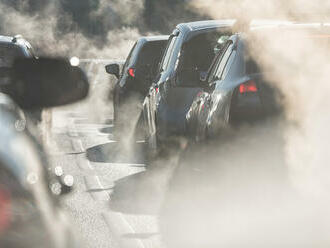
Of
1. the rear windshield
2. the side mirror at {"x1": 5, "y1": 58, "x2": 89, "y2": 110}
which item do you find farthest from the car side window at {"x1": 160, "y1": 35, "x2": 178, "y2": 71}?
the side mirror at {"x1": 5, "y1": 58, "x2": 89, "y2": 110}

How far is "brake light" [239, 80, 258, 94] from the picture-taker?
790cm

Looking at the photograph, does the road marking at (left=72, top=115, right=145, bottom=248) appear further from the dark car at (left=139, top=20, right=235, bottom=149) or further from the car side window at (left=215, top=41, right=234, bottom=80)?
the dark car at (left=139, top=20, right=235, bottom=149)

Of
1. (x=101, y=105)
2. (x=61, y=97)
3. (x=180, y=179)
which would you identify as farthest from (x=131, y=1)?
(x=61, y=97)

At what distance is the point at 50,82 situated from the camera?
4453 millimetres

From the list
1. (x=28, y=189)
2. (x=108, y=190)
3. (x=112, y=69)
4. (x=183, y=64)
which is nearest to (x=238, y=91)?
(x=108, y=190)

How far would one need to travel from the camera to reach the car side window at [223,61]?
893 cm

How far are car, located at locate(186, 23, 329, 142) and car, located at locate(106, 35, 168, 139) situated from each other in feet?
→ 21.1

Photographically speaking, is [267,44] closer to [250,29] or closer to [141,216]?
[250,29]

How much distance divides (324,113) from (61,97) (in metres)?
3.58

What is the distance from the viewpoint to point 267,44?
27.4ft

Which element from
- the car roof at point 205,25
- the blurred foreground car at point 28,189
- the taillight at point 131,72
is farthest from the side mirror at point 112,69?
the blurred foreground car at point 28,189

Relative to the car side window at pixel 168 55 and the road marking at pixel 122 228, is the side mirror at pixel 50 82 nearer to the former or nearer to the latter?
the road marking at pixel 122 228

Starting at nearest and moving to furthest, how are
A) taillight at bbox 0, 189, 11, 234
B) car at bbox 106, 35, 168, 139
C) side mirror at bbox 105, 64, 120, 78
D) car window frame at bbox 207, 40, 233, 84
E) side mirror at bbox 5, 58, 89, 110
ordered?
taillight at bbox 0, 189, 11, 234 < side mirror at bbox 5, 58, 89, 110 < car window frame at bbox 207, 40, 233, 84 < car at bbox 106, 35, 168, 139 < side mirror at bbox 105, 64, 120, 78

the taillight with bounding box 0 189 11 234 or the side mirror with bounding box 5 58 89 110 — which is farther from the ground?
→ the side mirror with bounding box 5 58 89 110
